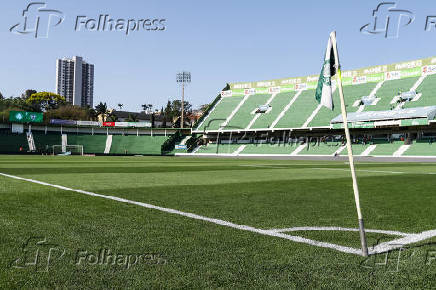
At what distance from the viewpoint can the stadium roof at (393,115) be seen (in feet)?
146

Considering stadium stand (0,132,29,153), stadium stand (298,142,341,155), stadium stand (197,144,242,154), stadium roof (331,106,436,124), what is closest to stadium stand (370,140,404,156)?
stadium roof (331,106,436,124)

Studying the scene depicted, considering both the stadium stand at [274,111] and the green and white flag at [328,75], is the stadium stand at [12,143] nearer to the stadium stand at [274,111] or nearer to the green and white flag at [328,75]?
the stadium stand at [274,111]

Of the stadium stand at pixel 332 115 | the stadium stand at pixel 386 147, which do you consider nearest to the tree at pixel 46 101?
the stadium stand at pixel 332 115

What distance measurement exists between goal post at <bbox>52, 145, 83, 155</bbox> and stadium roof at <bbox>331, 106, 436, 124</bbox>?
45951mm

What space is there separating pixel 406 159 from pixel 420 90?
13837mm

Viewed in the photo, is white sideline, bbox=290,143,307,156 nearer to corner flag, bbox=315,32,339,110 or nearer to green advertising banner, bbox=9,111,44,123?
green advertising banner, bbox=9,111,44,123

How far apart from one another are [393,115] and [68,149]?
55.8 meters

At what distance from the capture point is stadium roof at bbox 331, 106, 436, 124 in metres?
44.5

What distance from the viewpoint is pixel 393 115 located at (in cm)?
4759

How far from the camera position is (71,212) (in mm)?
6496

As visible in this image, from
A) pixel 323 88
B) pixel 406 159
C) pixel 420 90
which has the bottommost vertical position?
pixel 406 159

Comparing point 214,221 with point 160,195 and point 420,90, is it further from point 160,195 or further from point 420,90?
point 420,90

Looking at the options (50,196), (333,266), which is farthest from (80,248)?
(50,196)

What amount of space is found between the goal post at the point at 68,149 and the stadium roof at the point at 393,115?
46.0 metres
